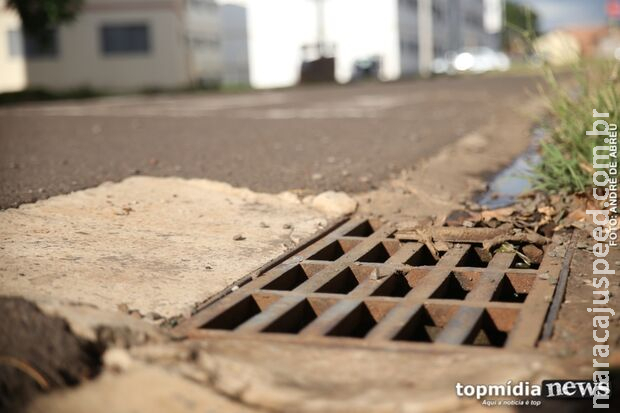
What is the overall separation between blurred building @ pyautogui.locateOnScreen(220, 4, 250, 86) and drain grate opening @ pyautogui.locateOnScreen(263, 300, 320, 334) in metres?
51.2

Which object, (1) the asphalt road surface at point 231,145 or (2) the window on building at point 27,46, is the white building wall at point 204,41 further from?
(1) the asphalt road surface at point 231,145

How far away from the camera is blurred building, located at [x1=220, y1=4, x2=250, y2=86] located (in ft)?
179

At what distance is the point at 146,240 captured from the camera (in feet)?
15.0

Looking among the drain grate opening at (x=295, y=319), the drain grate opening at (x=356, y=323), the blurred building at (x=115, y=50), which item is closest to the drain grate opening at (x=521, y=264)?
the drain grate opening at (x=356, y=323)

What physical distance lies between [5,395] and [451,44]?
243ft

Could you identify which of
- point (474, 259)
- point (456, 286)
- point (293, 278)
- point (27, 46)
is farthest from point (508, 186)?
point (27, 46)

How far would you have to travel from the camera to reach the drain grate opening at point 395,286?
3.99 meters

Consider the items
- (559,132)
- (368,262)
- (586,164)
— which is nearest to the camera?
(368,262)

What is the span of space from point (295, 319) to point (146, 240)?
123cm

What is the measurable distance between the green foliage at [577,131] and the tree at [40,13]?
2334 centimetres

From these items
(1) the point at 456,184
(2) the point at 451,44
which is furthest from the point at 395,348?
(2) the point at 451,44

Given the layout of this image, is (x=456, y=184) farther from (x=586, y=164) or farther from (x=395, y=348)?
(x=395, y=348)

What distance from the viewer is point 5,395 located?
8.41 feet

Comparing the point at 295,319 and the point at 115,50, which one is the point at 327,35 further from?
the point at 295,319
